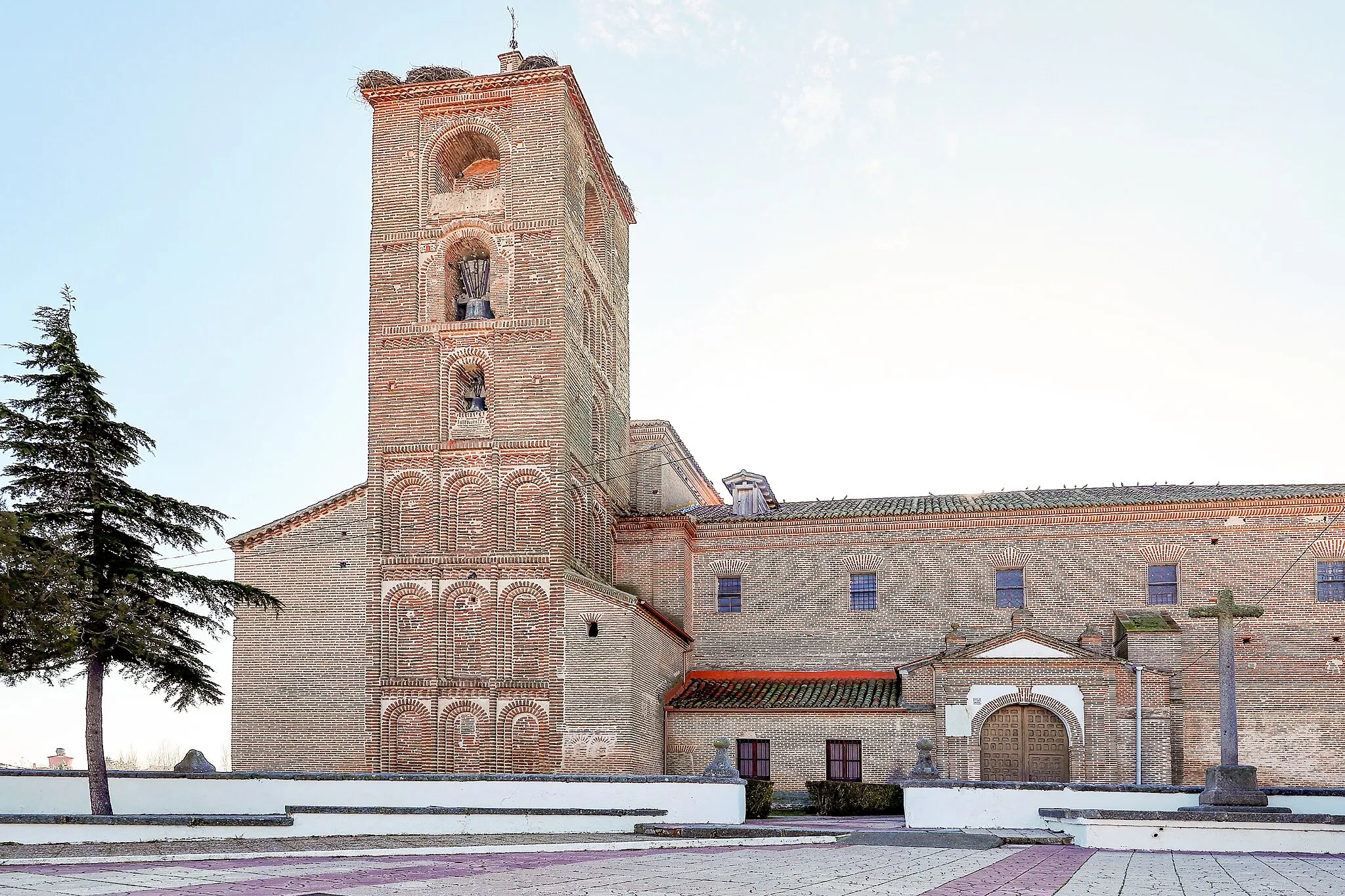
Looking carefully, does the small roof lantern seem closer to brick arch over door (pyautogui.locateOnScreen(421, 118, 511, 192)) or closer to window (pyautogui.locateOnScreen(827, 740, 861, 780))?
window (pyautogui.locateOnScreen(827, 740, 861, 780))

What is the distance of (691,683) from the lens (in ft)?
114

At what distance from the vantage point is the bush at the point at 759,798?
27.2 m

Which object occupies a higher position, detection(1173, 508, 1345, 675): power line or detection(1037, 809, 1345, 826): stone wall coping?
detection(1173, 508, 1345, 675): power line

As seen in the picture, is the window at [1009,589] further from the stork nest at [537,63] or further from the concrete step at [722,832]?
the stork nest at [537,63]

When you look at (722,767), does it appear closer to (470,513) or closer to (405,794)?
(405,794)

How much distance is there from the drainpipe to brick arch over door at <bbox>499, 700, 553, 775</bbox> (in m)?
13.3

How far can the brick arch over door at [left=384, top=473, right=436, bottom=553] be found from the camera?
3152 cm

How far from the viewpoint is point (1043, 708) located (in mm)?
30938

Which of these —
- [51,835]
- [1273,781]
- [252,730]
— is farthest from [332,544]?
[1273,781]

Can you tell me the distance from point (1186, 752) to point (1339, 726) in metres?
3.60

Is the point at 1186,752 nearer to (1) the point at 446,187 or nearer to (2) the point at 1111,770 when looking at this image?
(2) the point at 1111,770

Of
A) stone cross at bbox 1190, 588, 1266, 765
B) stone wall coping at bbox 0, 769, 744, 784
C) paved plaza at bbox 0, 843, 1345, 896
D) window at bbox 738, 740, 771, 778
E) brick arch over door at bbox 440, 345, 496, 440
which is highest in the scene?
brick arch over door at bbox 440, 345, 496, 440

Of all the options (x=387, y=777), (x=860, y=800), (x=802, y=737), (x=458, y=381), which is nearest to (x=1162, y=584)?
(x=802, y=737)

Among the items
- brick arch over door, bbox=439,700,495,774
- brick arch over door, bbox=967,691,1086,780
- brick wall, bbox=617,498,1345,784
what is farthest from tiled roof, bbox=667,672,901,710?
brick arch over door, bbox=439,700,495,774
